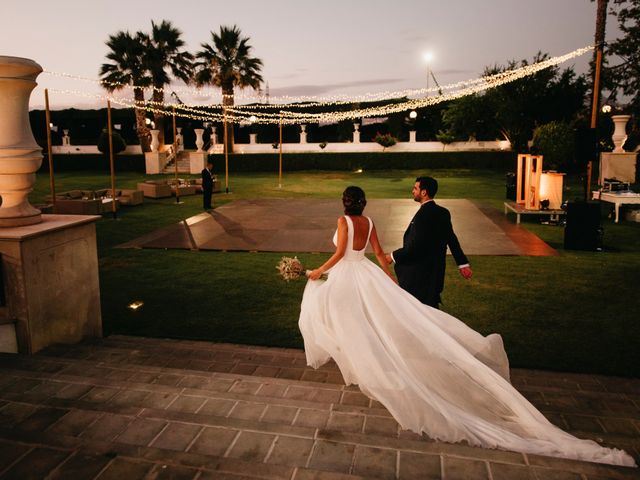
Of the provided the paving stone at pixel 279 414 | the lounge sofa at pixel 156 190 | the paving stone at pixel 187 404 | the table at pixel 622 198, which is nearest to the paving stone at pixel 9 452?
the paving stone at pixel 187 404

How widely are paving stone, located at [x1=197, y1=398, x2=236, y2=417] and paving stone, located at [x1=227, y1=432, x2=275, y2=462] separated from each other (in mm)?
449

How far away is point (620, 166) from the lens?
19.0 meters

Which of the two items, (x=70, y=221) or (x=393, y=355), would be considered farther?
(x=70, y=221)

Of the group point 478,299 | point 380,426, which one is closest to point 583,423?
point 380,426

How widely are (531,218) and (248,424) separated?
13.6 metres

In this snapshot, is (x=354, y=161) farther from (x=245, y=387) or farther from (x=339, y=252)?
(x=245, y=387)

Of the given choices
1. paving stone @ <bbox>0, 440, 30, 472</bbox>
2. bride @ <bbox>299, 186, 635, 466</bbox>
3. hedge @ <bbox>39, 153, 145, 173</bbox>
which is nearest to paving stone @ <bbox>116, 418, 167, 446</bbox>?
paving stone @ <bbox>0, 440, 30, 472</bbox>

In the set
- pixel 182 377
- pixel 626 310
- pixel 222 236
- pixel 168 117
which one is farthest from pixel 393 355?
pixel 168 117

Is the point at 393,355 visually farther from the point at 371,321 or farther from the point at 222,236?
the point at 222,236

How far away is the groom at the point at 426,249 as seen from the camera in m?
4.72

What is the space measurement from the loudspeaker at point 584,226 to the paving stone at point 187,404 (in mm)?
9358

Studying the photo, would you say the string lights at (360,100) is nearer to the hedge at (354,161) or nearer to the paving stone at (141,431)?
the hedge at (354,161)

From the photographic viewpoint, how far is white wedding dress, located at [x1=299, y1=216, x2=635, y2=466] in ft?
10.2

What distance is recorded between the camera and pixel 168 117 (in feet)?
134
